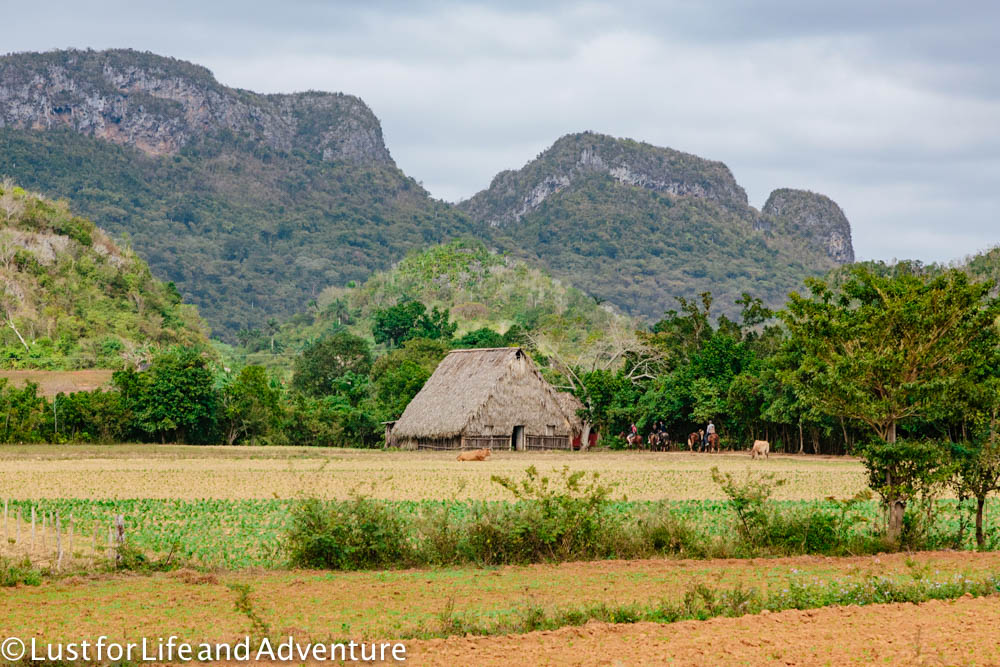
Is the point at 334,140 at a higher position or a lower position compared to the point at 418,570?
higher

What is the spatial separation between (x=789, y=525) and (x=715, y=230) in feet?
430

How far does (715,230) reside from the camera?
142 meters

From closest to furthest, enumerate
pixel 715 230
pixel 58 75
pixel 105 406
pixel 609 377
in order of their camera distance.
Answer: pixel 105 406 → pixel 609 377 → pixel 715 230 → pixel 58 75

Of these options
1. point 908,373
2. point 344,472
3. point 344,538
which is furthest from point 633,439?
point 344,538

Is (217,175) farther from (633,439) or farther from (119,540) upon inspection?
(119,540)

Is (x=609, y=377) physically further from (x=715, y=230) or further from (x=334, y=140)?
(x=334, y=140)

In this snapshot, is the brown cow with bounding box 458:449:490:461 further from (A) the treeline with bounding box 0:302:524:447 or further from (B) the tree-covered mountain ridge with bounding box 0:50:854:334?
(B) the tree-covered mountain ridge with bounding box 0:50:854:334

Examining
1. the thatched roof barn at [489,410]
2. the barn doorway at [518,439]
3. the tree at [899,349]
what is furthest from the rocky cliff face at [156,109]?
the tree at [899,349]

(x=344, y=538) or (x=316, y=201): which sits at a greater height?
(x=316, y=201)

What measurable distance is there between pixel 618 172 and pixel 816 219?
27.7 m

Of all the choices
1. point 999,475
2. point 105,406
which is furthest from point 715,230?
point 999,475

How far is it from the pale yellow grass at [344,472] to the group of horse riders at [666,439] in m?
2.12

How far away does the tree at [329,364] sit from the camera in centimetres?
5741

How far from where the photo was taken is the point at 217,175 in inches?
5728
